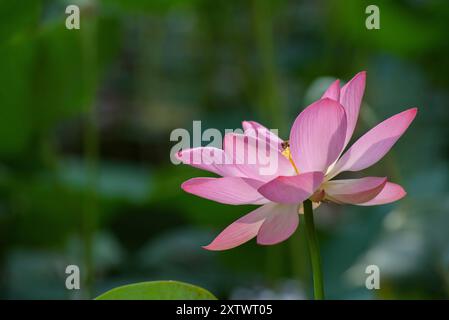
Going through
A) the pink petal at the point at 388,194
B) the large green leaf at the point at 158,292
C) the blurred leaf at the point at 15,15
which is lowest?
the large green leaf at the point at 158,292

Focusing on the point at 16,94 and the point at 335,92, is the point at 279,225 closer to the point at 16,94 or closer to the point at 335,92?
the point at 335,92

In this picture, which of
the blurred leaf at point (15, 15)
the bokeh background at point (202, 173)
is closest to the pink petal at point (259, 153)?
the bokeh background at point (202, 173)

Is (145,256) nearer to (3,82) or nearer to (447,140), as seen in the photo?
(3,82)

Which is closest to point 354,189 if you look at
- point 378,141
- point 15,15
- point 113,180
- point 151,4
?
point 378,141

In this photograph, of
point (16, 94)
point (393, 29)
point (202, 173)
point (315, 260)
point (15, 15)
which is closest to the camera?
point (315, 260)

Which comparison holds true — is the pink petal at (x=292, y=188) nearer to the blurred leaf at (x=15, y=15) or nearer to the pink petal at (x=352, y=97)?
the pink petal at (x=352, y=97)

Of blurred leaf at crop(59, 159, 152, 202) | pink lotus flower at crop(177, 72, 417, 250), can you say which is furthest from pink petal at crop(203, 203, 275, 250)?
blurred leaf at crop(59, 159, 152, 202)

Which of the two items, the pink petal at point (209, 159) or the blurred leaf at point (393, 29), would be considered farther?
the blurred leaf at point (393, 29)

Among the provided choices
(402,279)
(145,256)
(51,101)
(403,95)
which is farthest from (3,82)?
(403,95)
